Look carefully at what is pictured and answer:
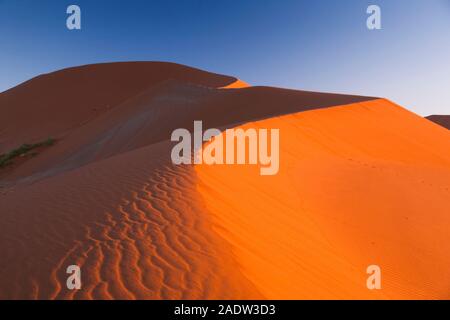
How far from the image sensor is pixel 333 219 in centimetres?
Answer: 662

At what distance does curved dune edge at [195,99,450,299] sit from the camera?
14.0ft

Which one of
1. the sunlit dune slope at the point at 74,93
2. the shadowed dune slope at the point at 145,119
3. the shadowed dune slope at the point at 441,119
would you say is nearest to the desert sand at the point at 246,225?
the shadowed dune slope at the point at 145,119

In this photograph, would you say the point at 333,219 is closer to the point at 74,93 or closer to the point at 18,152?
the point at 18,152

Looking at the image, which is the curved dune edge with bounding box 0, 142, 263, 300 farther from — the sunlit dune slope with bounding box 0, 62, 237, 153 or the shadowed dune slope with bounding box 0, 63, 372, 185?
the sunlit dune slope with bounding box 0, 62, 237, 153

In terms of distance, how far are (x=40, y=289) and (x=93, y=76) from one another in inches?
1440

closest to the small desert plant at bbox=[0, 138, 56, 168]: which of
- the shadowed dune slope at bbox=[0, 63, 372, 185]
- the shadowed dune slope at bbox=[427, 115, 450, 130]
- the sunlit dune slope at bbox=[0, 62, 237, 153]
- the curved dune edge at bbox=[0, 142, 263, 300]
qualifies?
the shadowed dune slope at bbox=[0, 63, 372, 185]

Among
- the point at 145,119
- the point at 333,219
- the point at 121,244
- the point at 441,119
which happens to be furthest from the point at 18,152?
the point at 441,119

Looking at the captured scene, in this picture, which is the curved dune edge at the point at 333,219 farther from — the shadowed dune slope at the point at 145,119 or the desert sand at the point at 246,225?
the shadowed dune slope at the point at 145,119

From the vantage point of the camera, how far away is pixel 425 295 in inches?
189

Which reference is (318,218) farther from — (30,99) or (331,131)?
(30,99)

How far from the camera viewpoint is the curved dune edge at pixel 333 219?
4270 millimetres

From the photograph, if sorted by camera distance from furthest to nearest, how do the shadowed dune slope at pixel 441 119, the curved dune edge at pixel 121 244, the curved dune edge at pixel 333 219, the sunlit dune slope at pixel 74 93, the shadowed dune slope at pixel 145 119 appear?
the shadowed dune slope at pixel 441 119 < the sunlit dune slope at pixel 74 93 < the shadowed dune slope at pixel 145 119 < the curved dune edge at pixel 333 219 < the curved dune edge at pixel 121 244

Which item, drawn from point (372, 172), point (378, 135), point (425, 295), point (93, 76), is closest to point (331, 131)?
point (378, 135)
